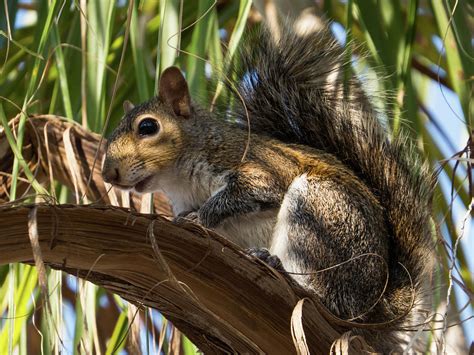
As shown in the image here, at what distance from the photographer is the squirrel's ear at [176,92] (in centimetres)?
251

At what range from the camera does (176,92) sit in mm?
2586

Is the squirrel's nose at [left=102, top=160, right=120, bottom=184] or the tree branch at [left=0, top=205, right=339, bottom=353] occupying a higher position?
the squirrel's nose at [left=102, top=160, right=120, bottom=184]

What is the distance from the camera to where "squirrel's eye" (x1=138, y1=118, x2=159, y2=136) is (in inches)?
98.9

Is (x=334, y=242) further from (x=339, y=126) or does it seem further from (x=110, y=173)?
(x=110, y=173)

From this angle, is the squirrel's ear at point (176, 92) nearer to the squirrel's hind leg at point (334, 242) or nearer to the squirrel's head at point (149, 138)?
the squirrel's head at point (149, 138)

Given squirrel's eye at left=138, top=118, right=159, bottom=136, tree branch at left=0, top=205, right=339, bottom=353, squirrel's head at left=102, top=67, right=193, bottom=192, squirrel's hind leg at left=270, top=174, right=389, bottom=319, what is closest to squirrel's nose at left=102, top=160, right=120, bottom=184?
squirrel's head at left=102, top=67, right=193, bottom=192

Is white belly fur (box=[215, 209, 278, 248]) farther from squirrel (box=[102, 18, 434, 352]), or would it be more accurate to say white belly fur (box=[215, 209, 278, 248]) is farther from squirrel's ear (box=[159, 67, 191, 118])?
squirrel's ear (box=[159, 67, 191, 118])

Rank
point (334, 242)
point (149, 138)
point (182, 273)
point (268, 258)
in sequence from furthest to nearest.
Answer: point (149, 138) → point (334, 242) → point (268, 258) → point (182, 273)

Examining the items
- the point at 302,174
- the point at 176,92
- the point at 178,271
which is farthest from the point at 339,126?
the point at 178,271

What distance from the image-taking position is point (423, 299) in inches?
87.7

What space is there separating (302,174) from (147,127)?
16.4 inches

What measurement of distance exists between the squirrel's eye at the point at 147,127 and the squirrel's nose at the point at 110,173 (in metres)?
0.19

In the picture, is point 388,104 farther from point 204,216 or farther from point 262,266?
point 262,266

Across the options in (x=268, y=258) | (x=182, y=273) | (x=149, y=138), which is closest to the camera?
(x=182, y=273)
